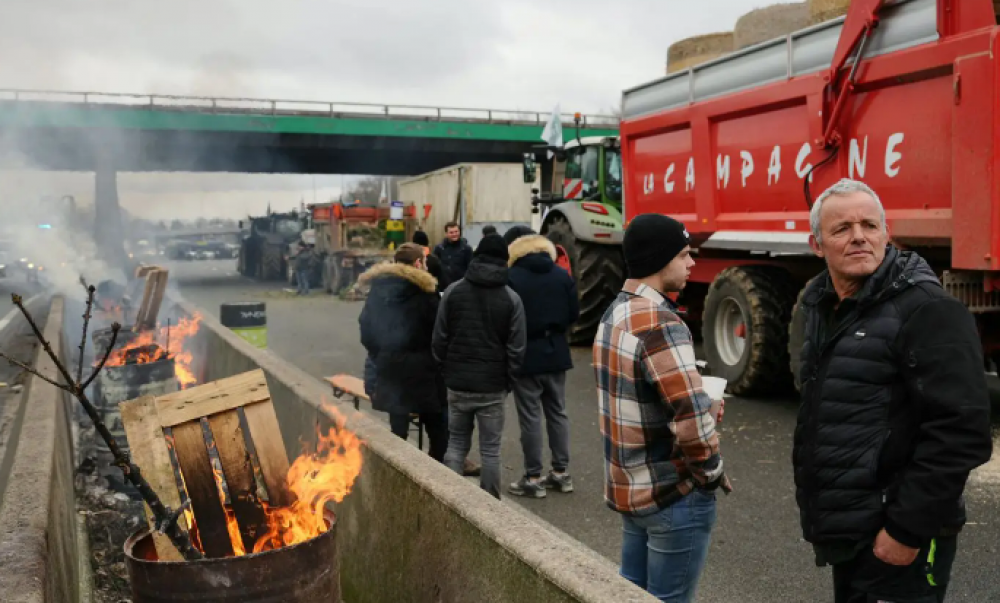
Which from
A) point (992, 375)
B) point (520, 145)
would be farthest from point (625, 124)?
point (520, 145)

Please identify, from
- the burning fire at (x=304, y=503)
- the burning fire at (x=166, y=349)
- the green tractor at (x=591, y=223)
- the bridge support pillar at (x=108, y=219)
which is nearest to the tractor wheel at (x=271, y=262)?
the bridge support pillar at (x=108, y=219)

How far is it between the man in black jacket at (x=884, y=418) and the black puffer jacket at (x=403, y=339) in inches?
140

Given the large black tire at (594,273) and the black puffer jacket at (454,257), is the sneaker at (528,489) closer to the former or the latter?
the black puffer jacket at (454,257)

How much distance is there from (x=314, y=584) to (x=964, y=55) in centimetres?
560

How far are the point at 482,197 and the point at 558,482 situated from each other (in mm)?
18393

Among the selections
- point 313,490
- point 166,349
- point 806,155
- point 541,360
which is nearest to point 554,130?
point 806,155

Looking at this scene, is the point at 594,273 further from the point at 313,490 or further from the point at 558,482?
the point at 313,490

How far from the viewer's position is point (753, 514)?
5.40 metres

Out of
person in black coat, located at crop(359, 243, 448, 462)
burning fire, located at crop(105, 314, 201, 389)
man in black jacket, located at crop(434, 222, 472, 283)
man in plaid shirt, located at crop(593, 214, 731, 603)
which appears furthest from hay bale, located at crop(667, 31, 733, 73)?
man in plaid shirt, located at crop(593, 214, 731, 603)

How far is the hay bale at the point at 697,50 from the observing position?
1077 centimetres

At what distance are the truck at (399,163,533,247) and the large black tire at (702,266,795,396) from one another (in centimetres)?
1471

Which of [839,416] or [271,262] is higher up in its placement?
[839,416]

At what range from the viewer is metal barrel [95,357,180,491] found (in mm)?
6871

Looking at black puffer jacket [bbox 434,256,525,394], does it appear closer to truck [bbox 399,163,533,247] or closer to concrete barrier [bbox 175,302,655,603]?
concrete barrier [bbox 175,302,655,603]
